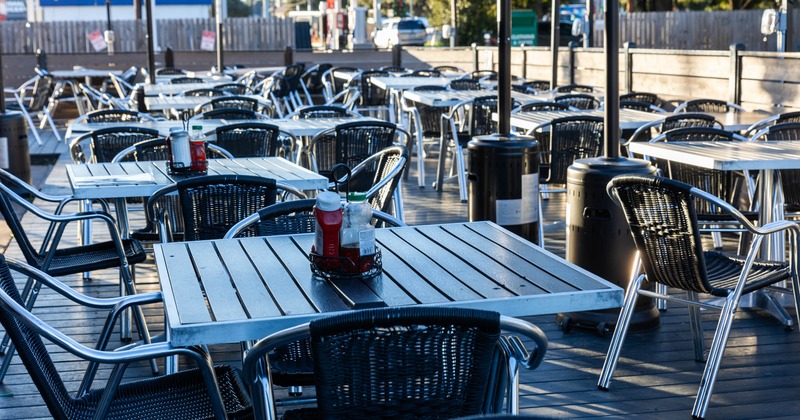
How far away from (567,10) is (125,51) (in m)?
18.1

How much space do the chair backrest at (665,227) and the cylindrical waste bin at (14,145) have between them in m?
6.67

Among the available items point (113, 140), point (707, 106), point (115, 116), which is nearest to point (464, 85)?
point (707, 106)

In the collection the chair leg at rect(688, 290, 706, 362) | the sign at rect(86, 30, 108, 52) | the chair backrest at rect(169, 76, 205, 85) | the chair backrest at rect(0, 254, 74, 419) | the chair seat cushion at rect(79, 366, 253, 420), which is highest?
the sign at rect(86, 30, 108, 52)

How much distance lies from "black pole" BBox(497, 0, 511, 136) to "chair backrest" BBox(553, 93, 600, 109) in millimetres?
3143

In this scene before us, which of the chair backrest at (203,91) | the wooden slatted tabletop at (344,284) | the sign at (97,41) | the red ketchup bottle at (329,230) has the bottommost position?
the wooden slatted tabletop at (344,284)

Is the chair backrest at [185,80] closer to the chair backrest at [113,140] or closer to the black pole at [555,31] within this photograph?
the black pole at [555,31]

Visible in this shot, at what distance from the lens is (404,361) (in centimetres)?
196

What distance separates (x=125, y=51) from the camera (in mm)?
21234

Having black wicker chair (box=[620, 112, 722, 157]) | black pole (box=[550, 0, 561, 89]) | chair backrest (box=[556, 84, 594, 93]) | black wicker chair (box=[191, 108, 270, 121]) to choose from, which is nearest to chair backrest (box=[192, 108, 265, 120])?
black wicker chair (box=[191, 108, 270, 121])

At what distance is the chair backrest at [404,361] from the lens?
188 centimetres

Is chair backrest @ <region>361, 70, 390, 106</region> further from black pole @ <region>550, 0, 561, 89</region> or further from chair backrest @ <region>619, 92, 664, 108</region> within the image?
chair backrest @ <region>619, 92, 664, 108</region>

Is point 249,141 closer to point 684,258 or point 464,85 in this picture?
point 684,258

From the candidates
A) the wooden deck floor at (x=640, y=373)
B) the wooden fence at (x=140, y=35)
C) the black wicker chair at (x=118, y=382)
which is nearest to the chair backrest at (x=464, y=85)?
the wooden deck floor at (x=640, y=373)

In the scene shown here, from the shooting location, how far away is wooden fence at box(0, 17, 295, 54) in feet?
68.4
